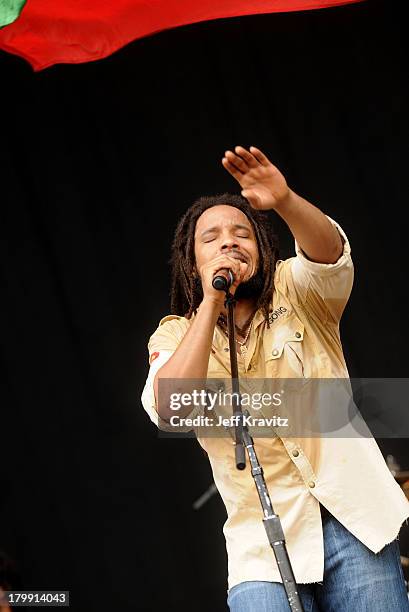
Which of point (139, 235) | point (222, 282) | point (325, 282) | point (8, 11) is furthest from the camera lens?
point (139, 235)

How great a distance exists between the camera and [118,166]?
11.8 feet

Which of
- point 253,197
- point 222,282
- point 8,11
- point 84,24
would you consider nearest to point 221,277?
point 222,282

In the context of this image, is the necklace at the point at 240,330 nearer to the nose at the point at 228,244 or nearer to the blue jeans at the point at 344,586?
the nose at the point at 228,244

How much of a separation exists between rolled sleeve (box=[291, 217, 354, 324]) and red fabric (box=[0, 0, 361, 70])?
1129mm

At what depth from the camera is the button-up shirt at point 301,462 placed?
1913mm

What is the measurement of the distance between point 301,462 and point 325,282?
378 mm

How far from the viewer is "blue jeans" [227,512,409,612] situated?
1852mm

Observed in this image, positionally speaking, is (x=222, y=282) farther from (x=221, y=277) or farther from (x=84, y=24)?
(x=84, y=24)

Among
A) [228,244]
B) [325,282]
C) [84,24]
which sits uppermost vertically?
[84,24]

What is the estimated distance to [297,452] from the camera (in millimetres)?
1964

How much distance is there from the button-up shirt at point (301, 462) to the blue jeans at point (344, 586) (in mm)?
21

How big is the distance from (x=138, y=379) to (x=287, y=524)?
1644 millimetres

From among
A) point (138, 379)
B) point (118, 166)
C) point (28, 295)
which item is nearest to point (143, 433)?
point (138, 379)

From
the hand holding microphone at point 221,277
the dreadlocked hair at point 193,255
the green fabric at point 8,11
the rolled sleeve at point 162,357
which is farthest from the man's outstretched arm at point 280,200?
the green fabric at point 8,11
